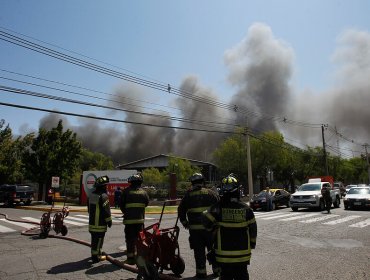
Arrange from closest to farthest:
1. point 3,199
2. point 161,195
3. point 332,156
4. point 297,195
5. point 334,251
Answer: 1. point 334,251
2. point 297,195
3. point 3,199
4. point 161,195
5. point 332,156

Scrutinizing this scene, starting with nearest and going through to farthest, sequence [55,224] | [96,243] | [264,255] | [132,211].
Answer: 1. [132,211]
2. [96,243]
3. [264,255]
4. [55,224]

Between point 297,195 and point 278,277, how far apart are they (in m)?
15.2

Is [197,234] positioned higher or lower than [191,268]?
higher

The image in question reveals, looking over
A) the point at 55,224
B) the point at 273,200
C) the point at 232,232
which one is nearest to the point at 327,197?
the point at 273,200

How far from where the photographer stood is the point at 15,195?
1086 inches

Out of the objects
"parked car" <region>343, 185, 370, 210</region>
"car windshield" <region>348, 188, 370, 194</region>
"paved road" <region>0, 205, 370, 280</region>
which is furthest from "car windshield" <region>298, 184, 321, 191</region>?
"paved road" <region>0, 205, 370, 280</region>

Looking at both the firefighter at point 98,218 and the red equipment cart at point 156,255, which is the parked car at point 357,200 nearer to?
the firefighter at point 98,218

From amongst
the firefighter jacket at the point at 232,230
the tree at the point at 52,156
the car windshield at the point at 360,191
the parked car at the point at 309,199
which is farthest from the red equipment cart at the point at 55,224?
the tree at the point at 52,156

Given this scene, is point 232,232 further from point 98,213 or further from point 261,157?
point 261,157

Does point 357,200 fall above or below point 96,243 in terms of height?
above

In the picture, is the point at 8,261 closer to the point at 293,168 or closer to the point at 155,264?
the point at 155,264

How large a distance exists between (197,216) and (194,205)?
18 cm

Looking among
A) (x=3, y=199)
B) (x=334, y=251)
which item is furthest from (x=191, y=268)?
(x=3, y=199)

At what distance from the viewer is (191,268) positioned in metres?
7.03
